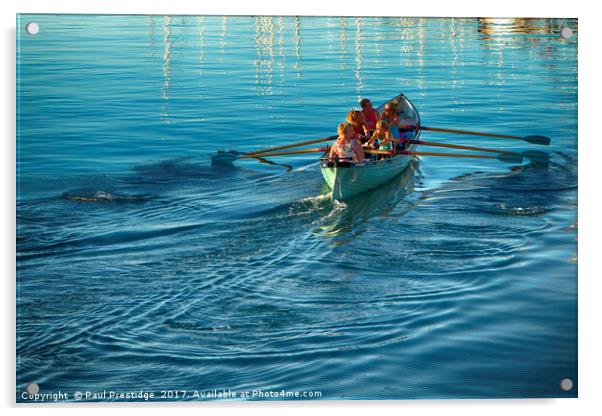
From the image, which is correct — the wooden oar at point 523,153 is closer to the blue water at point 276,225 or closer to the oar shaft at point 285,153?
the blue water at point 276,225

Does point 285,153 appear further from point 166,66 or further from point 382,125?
point 166,66

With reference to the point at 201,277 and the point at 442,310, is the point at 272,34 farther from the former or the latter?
the point at 442,310

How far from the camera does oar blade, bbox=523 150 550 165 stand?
997 centimetres

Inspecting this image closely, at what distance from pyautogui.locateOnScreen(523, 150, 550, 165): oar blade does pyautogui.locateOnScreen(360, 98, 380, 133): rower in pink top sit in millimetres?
1844

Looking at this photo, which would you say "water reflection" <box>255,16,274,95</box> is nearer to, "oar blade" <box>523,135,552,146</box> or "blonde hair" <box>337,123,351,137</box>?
"blonde hair" <box>337,123,351,137</box>

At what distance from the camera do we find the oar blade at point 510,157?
11.1 meters

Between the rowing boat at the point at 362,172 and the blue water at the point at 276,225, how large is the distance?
5.6 inches

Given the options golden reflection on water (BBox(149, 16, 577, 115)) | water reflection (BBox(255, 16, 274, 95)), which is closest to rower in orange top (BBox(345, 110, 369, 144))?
golden reflection on water (BBox(149, 16, 577, 115))

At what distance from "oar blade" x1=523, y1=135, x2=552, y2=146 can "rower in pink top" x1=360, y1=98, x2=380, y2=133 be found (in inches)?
84.9

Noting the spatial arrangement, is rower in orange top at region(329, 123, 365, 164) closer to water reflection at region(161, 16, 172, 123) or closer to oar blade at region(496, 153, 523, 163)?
oar blade at region(496, 153, 523, 163)

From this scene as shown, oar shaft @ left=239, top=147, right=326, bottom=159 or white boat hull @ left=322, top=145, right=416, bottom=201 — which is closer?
white boat hull @ left=322, top=145, right=416, bottom=201

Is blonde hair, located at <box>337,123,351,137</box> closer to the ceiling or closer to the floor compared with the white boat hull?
closer to the ceiling

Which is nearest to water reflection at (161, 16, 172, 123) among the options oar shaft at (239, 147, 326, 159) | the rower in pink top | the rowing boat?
oar shaft at (239, 147, 326, 159)

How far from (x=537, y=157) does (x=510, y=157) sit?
1.05m
